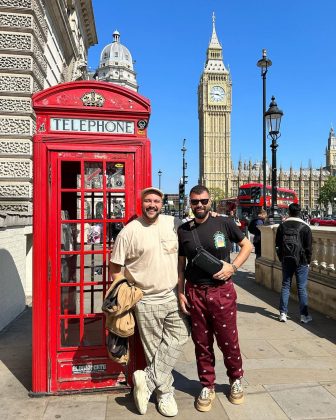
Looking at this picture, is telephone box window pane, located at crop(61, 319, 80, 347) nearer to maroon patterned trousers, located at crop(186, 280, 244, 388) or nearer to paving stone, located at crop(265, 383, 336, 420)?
maroon patterned trousers, located at crop(186, 280, 244, 388)

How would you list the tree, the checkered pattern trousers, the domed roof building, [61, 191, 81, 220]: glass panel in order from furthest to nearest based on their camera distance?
1. the domed roof building
2. the tree
3. [61, 191, 81, 220]: glass panel
4. the checkered pattern trousers

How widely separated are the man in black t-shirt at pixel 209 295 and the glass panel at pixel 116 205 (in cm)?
73

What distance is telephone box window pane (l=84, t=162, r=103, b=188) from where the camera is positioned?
3.78 meters

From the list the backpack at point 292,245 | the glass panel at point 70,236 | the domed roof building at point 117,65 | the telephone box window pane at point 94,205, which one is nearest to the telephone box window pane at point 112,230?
the telephone box window pane at point 94,205

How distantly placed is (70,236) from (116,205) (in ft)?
1.82

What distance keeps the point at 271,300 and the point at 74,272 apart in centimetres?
500

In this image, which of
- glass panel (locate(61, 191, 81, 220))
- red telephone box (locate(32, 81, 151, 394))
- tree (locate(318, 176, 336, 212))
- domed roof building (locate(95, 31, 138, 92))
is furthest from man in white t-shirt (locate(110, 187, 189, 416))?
tree (locate(318, 176, 336, 212))

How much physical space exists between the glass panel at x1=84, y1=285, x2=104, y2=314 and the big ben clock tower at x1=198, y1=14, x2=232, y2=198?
115332 millimetres

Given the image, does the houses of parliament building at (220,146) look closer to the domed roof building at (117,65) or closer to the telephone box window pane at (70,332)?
the domed roof building at (117,65)

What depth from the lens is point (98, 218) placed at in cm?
397

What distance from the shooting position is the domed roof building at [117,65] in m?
97.6

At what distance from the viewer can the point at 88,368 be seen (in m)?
3.82

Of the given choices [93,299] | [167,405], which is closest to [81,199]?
[93,299]

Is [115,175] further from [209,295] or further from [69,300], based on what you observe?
[69,300]
